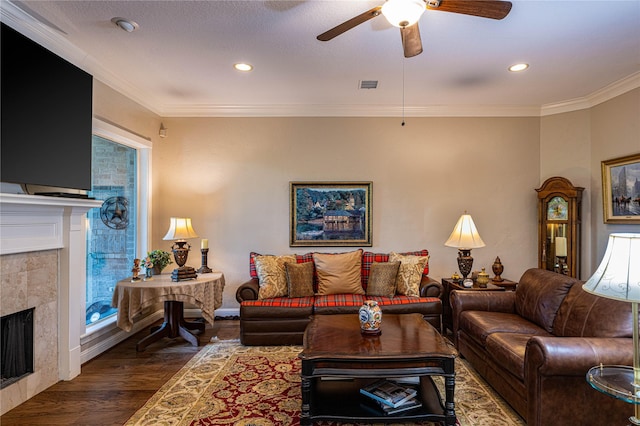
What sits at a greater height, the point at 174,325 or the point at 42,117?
the point at 42,117

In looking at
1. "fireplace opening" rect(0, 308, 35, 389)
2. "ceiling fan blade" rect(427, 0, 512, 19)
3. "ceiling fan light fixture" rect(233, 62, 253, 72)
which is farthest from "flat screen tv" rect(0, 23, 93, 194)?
"ceiling fan blade" rect(427, 0, 512, 19)

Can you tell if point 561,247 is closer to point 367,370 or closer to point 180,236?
point 367,370

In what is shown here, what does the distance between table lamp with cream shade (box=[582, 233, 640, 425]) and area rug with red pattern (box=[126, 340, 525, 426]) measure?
2.72ft

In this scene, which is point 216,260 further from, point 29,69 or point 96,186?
point 29,69

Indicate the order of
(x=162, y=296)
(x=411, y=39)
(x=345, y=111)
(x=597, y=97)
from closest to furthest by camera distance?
(x=411, y=39)
(x=162, y=296)
(x=597, y=97)
(x=345, y=111)

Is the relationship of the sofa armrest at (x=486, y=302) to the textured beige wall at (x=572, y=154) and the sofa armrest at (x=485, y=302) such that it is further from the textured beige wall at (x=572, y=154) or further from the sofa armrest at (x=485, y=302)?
the textured beige wall at (x=572, y=154)

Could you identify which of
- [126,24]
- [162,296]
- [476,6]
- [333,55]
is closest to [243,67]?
[333,55]

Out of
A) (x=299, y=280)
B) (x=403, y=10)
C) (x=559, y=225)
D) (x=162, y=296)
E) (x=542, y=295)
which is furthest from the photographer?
(x=559, y=225)

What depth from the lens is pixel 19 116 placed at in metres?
2.39

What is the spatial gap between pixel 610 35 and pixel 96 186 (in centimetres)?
485

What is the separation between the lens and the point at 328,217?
4637 millimetres

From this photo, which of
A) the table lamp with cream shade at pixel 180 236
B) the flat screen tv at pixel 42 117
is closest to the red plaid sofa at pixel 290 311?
the table lamp with cream shade at pixel 180 236

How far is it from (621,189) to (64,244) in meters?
5.56

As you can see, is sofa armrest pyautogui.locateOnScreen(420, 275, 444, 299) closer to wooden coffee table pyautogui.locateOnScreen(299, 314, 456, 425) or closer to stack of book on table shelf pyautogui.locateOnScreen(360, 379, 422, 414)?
wooden coffee table pyautogui.locateOnScreen(299, 314, 456, 425)
